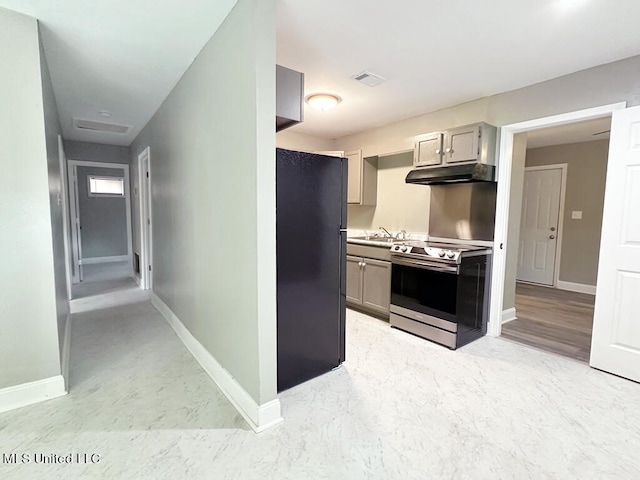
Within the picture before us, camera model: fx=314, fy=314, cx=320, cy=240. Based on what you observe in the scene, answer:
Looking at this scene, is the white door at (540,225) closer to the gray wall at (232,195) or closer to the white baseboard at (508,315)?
the white baseboard at (508,315)

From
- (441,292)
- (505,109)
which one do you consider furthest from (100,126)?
(505,109)

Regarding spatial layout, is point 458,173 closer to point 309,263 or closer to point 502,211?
point 502,211

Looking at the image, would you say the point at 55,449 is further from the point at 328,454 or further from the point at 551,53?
the point at 551,53

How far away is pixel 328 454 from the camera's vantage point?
1.62 meters

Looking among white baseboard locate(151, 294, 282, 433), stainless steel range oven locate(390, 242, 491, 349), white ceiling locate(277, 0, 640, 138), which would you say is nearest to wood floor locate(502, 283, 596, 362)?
stainless steel range oven locate(390, 242, 491, 349)

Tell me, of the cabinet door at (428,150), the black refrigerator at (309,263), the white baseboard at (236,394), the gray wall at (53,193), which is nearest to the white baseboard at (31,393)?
the gray wall at (53,193)

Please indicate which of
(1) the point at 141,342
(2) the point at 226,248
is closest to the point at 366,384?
(2) the point at 226,248

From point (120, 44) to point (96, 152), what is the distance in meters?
4.28

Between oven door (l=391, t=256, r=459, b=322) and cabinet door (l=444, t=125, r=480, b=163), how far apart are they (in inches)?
43.3

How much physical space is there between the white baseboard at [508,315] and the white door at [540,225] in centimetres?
247

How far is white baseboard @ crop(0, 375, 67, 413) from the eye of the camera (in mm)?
1969

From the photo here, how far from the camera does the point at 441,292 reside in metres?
2.98

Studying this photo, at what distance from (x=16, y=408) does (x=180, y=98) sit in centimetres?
259

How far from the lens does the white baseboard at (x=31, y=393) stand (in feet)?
6.46
